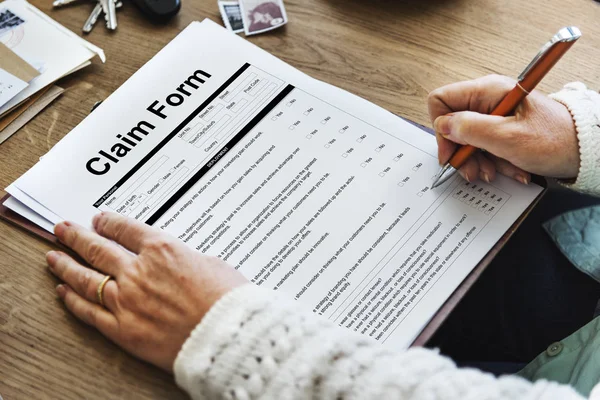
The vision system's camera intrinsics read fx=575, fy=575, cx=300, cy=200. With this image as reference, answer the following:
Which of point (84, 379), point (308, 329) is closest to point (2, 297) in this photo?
point (84, 379)

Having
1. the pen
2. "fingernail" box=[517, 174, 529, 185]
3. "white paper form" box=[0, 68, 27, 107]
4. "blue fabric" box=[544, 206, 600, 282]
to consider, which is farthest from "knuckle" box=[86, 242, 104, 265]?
"blue fabric" box=[544, 206, 600, 282]

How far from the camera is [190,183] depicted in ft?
2.28

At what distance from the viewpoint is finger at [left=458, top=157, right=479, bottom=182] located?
708 mm

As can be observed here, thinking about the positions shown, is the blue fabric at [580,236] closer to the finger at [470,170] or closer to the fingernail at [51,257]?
the finger at [470,170]

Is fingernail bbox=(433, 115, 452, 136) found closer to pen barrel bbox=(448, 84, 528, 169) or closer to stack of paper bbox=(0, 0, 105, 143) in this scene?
pen barrel bbox=(448, 84, 528, 169)

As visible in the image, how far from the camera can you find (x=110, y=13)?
0.82 m

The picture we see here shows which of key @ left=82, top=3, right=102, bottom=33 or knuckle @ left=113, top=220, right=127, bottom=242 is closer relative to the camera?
knuckle @ left=113, top=220, right=127, bottom=242

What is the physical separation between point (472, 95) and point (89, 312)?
0.52m

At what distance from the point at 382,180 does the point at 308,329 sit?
24 centimetres

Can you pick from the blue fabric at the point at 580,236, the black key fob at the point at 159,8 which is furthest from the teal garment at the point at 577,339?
the black key fob at the point at 159,8

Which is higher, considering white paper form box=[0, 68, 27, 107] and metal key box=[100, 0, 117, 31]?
metal key box=[100, 0, 117, 31]

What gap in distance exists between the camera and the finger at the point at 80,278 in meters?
0.62

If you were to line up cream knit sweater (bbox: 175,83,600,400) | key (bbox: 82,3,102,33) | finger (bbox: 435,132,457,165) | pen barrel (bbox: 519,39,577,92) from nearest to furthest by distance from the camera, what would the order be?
1. cream knit sweater (bbox: 175,83,600,400)
2. pen barrel (bbox: 519,39,577,92)
3. finger (bbox: 435,132,457,165)
4. key (bbox: 82,3,102,33)

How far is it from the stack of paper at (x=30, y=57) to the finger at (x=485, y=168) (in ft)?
1.72
